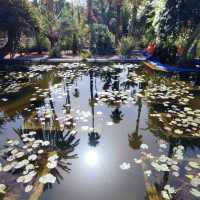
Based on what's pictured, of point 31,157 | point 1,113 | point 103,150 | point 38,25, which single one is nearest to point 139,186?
point 103,150

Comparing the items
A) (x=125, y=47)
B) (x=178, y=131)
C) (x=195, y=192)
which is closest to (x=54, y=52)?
(x=125, y=47)

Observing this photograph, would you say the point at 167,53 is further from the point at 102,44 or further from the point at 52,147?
the point at 52,147

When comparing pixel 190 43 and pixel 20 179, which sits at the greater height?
pixel 190 43

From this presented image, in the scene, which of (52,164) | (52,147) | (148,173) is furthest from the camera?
(52,147)

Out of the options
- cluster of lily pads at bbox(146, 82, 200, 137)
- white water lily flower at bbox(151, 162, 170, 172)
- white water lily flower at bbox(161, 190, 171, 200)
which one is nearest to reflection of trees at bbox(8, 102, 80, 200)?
white water lily flower at bbox(151, 162, 170, 172)

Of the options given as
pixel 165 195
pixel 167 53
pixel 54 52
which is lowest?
pixel 165 195

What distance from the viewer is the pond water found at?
137 inches

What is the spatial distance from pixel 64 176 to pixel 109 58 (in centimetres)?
1075

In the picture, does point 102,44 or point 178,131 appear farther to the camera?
point 102,44

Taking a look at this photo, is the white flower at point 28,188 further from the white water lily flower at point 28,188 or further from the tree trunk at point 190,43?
the tree trunk at point 190,43

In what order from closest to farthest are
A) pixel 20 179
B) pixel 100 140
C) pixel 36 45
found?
pixel 20 179 → pixel 100 140 → pixel 36 45

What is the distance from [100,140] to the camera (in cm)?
488

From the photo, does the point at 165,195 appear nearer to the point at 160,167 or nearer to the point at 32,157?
the point at 160,167

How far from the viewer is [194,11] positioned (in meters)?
9.96
